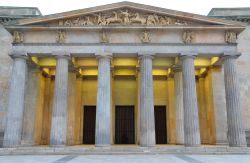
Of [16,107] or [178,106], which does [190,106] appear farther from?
[16,107]

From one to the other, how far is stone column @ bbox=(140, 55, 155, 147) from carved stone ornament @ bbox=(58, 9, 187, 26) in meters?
3.26

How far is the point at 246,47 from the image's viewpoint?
2862 cm

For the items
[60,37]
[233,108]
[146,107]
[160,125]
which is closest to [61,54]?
[60,37]

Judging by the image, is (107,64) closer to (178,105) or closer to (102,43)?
(102,43)

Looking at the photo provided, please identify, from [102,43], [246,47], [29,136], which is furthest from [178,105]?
[29,136]

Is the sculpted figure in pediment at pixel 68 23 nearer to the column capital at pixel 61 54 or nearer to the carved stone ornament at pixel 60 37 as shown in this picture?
the carved stone ornament at pixel 60 37

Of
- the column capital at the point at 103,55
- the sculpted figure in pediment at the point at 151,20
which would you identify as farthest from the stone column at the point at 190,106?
the column capital at the point at 103,55

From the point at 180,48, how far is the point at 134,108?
31.2ft

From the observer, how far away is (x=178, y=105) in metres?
24.6

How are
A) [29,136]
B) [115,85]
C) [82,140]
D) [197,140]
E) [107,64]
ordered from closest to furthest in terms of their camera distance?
[197,140]
[107,64]
[29,136]
[82,140]
[115,85]

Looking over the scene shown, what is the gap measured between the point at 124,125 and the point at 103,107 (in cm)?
803

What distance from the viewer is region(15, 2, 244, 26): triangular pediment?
22.0 metres

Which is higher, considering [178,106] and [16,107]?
[178,106]

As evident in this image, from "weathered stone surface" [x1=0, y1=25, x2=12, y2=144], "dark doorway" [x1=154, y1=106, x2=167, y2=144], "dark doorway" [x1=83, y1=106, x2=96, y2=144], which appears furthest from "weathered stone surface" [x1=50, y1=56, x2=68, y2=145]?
"dark doorway" [x1=154, y1=106, x2=167, y2=144]
